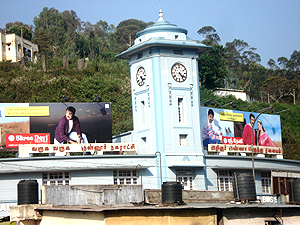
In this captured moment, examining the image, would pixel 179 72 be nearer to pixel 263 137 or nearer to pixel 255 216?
pixel 263 137

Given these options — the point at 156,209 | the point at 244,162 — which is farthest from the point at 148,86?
the point at 156,209

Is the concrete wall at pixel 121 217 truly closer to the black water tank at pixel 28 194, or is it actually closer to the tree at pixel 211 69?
the black water tank at pixel 28 194

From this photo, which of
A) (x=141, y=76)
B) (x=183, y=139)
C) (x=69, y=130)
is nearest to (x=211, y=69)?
(x=141, y=76)

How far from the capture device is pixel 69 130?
45406 millimetres

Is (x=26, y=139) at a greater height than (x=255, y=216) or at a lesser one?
greater

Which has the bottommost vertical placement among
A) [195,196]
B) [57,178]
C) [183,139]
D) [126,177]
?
[195,196]

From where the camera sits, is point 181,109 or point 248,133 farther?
point 248,133

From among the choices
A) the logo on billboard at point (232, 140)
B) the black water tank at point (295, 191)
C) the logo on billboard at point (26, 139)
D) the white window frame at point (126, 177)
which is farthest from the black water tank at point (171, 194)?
the logo on billboard at point (232, 140)

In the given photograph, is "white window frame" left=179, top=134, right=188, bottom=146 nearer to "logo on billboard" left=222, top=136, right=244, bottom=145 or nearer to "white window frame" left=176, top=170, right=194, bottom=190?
"white window frame" left=176, top=170, right=194, bottom=190

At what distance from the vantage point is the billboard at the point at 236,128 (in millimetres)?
51625

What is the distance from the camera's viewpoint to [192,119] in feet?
143

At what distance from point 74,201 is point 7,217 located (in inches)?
512

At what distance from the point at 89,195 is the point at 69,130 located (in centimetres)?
2125

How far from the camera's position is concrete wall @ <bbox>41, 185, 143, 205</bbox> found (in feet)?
78.5
